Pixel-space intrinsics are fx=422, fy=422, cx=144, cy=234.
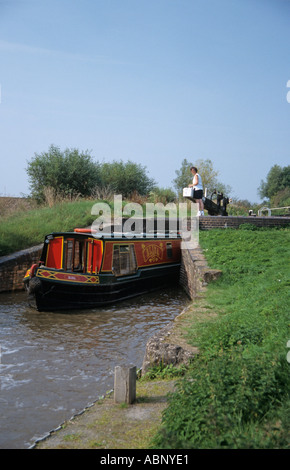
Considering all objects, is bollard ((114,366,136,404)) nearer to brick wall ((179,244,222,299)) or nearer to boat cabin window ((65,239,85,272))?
brick wall ((179,244,222,299))

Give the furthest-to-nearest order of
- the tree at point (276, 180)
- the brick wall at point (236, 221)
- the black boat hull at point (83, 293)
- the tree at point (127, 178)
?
1. the tree at point (276, 180)
2. the tree at point (127, 178)
3. the brick wall at point (236, 221)
4. the black boat hull at point (83, 293)

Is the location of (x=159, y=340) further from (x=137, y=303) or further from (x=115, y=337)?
(x=137, y=303)

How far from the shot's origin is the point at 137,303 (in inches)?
456

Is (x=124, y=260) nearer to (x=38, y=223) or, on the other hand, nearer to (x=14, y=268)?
(x=14, y=268)

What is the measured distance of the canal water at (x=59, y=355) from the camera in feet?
A: 15.8

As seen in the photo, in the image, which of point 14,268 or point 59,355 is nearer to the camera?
point 59,355

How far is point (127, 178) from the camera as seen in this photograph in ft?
86.1

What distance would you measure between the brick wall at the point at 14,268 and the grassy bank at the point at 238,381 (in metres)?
7.07

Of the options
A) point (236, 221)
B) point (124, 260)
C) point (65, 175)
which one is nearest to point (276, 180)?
point (65, 175)

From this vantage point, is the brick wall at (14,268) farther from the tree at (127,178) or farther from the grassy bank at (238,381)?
the tree at (127,178)

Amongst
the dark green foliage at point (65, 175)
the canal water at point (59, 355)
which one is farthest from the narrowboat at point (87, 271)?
the dark green foliage at point (65, 175)

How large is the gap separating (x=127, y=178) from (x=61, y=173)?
509cm
